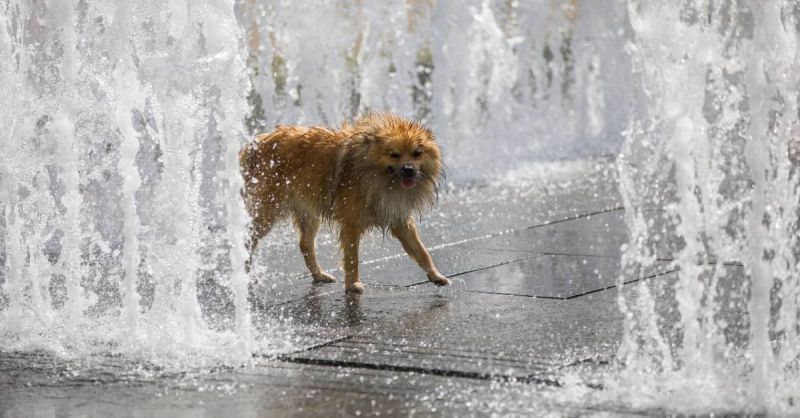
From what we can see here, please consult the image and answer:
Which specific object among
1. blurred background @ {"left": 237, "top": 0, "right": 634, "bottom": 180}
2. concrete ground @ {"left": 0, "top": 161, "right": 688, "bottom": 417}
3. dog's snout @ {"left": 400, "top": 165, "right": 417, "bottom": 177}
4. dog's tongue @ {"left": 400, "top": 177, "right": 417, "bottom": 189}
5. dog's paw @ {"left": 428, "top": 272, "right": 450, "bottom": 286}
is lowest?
concrete ground @ {"left": 0, "top": 161, "right": 688, "bottom": 417}

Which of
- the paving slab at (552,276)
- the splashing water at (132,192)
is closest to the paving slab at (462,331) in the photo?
the paving slab at (552,276)

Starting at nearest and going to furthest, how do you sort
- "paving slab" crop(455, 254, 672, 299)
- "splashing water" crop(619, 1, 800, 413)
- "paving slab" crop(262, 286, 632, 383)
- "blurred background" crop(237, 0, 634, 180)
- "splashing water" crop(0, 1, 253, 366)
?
"splashing water" crop(619, 1, 800, 413) → "paving slab" crop(262, 286, 632, 383) → "splashing water" crop(0, 1, 253, 366) → "paving slab" crop(455, 254, 672, 299) → "blurred background" crop(237, 0, 634, 180)

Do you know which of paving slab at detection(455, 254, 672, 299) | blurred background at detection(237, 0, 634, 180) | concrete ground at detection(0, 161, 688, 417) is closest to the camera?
concrete ground at detection(0, 161, 688, 417)

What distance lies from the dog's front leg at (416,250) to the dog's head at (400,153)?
0.79 feet

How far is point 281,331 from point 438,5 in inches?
357

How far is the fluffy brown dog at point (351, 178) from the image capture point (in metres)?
6.65

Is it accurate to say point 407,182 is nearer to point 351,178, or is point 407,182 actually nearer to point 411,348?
point 351,178

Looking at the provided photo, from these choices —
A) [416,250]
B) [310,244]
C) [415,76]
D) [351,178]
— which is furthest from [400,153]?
[415,76]

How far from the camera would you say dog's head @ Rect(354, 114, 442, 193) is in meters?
6.61

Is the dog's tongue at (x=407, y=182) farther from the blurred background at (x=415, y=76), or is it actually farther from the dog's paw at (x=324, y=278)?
the blurred background at (x=415, y=76)

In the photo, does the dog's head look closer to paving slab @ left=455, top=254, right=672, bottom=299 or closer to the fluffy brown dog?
the fluffy brown dog

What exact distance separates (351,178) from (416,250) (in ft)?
1.77

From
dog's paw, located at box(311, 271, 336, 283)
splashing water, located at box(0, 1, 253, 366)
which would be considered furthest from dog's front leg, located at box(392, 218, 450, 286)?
splashing water, located at box(0, 1, 253, 366)

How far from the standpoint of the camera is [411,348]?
543 cm
